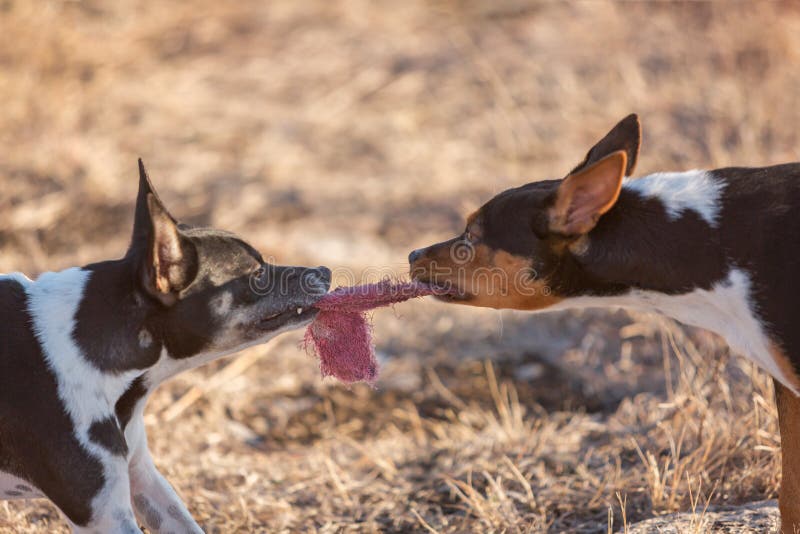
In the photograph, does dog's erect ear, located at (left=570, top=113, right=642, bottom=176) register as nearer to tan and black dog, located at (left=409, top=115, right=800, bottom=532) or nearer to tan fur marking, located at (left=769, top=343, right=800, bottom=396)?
tan and black dog, located at (left=409, top=115, right=800, bottom=532)

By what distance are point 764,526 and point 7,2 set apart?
8.61 m

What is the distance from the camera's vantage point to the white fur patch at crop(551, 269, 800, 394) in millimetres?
4590

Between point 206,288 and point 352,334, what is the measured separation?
2.82 ft

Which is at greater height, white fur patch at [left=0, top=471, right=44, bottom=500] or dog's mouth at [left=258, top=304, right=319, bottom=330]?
dog's mouth at [left=258, top=304, right=319, bottom=330]

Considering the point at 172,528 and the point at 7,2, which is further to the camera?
the point at 7,2

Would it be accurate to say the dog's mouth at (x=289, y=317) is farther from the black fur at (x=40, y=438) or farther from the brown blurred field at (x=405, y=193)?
the brown blurred field at (x=405, y=193)

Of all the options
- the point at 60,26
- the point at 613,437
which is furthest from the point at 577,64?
the point at 613,437

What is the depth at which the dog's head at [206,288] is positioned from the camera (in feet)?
14.5

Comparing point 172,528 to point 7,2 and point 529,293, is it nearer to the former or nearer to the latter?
point 529,293

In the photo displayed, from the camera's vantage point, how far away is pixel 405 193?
10.3m

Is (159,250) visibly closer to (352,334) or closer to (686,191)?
(352,334)

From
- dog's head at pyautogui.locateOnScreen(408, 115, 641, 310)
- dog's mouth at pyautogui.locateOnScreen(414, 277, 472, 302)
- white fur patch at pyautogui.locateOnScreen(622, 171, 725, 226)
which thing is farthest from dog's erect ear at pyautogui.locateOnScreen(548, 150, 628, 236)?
dog's mouth at pyautogui.locateOnScreen(414, 277, 472, 302)

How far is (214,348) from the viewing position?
15.3 feet

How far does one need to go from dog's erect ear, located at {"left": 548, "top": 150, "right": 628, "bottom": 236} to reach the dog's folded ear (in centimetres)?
152
